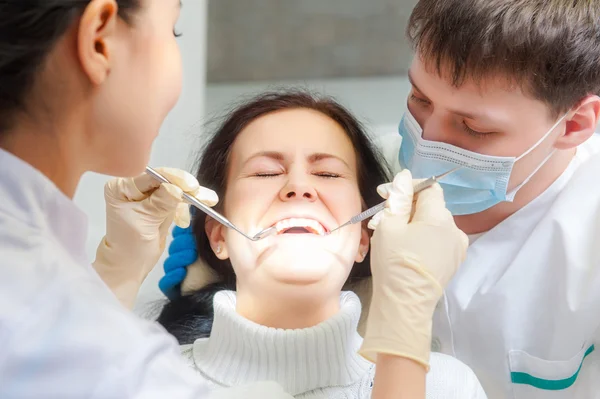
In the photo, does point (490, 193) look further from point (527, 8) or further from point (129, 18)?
point (129, 18)

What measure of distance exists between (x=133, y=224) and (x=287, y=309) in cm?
36

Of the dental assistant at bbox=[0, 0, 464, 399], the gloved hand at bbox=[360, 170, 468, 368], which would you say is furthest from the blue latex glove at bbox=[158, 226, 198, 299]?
the dental assistant at bbox=[0, 0, 464, 399]

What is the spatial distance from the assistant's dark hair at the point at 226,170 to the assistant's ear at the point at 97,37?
2.51 ft

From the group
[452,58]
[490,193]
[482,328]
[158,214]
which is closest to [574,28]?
[452,58]

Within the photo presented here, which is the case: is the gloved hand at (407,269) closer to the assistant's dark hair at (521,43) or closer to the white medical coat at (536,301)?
the assistant's dark hair at (521,43)

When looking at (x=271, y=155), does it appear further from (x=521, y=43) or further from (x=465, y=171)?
(x=521, y=43)

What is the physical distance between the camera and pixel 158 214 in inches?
61.6

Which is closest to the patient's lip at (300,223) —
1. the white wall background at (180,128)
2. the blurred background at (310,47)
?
the white wall background at (180,128)

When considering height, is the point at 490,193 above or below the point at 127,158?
below

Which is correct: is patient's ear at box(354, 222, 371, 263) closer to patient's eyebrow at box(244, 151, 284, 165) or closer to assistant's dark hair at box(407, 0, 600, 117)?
patient's eyebrow at box(244, 151, 284, 165)

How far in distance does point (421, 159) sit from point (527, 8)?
1.29 feet

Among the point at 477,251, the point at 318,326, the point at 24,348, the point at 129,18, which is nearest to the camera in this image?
the point at 24,348

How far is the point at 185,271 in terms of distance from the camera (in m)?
1.96

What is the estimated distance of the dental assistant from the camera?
826 mm
